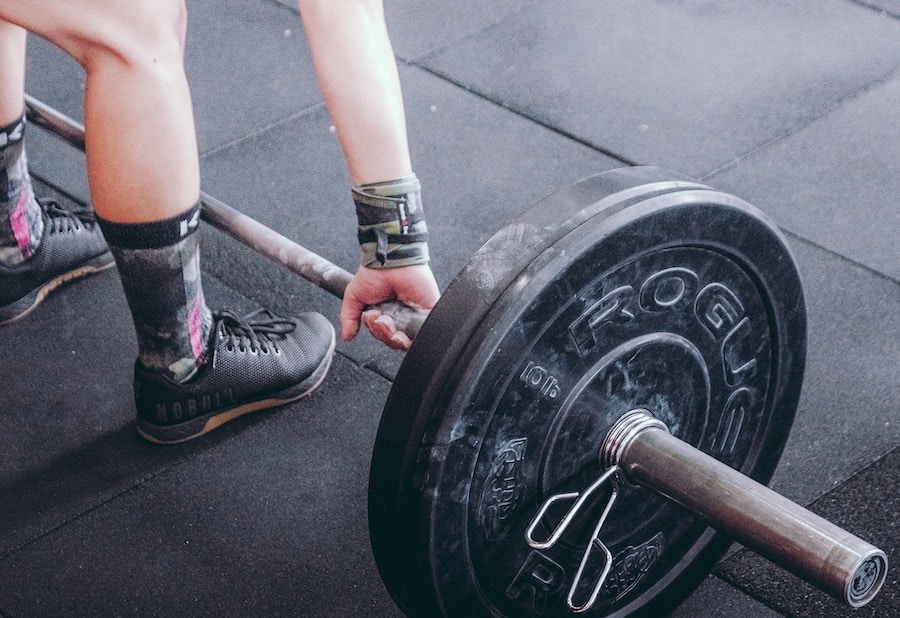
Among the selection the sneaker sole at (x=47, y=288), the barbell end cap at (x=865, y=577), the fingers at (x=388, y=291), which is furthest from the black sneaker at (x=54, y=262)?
the barbell end cap at (x=865, y=577)

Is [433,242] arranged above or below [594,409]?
below

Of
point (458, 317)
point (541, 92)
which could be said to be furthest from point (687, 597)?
point (541, 92)

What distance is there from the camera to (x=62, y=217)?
1767 mm

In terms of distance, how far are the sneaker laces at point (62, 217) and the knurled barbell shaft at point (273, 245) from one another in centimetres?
13

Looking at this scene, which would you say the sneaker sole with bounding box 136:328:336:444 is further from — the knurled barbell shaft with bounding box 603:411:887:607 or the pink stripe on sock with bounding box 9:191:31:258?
the knurled barbell shaft with bounding box 603:411:887:607

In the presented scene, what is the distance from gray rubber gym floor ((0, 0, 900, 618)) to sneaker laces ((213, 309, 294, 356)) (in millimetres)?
98

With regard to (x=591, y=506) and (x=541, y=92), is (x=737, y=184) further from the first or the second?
(x=591, y=506)

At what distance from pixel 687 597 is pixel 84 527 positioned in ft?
2.36

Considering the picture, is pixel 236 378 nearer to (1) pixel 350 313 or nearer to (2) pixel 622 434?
(1) pixel 350 313

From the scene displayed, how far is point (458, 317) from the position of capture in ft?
2.94

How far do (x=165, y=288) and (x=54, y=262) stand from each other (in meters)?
0.49

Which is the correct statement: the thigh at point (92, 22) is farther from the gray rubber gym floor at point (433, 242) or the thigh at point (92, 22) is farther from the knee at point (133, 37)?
the gray rubber gym floor at point (433, 242)

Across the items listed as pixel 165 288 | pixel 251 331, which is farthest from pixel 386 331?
pixel 251 331

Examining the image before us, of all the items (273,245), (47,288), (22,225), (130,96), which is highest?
(130,96)
